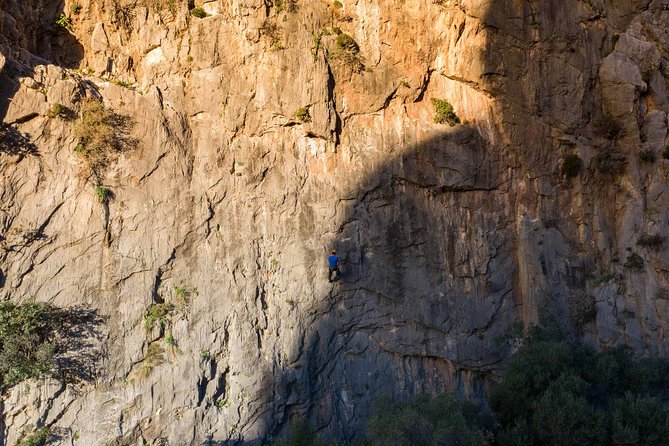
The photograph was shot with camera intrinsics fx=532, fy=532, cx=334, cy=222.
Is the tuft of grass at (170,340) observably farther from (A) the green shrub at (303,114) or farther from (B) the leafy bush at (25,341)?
(A) the green shrub at (303,114)

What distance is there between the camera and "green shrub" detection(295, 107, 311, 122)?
13914 millimetres

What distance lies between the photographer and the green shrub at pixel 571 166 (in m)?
15.8

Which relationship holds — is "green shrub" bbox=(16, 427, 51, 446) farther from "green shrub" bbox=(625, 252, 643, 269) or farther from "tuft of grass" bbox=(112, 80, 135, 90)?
"green shrub" bbox=(625, 252, 643, 269)

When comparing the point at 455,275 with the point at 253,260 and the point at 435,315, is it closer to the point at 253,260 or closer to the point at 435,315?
the point at 435,315

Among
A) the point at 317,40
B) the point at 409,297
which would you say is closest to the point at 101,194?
the point at 317,40

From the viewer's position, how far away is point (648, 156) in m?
16.2

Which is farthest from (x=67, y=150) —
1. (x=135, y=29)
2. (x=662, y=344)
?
(x=662, y=344)

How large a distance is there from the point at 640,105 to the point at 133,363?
16.5 meters

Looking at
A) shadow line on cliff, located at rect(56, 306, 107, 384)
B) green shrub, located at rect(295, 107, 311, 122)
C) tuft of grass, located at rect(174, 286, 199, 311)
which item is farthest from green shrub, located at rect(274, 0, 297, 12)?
shadow line on cliff, located at rect(56, 306, 107, 384)

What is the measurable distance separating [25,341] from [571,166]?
1478cm

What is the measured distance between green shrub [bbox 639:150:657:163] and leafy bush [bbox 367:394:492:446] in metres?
10.1

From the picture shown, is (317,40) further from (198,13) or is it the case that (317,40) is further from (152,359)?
(152,359)

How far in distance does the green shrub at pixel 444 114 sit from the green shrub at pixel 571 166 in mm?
3654

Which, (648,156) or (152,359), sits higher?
(648,156)
